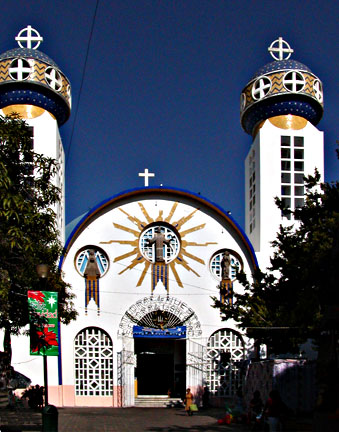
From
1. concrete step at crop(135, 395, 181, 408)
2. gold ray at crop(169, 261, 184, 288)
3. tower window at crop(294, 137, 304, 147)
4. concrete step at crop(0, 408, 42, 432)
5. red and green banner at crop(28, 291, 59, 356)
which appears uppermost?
tower window at crop(294, 137, 304, 147)

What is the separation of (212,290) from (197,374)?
3.83 metres

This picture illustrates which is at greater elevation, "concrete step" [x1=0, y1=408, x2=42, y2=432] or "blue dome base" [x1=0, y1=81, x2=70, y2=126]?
"blue dome base" [x1=0, y1=81, x2=70, y2=126]

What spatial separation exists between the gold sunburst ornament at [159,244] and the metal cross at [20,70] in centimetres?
760

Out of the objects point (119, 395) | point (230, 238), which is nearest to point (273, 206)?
point (230, 238)

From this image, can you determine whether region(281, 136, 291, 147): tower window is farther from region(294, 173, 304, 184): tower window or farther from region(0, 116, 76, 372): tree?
region(0, 116, 76, 372): tree

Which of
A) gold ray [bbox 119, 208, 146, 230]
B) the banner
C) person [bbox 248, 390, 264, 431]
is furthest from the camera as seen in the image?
gold ray [bbox 119, 208, 146, 230]

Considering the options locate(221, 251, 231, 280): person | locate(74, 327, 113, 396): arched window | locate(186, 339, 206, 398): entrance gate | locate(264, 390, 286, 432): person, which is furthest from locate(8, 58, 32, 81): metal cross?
locate(264, 390, 286, 432): person

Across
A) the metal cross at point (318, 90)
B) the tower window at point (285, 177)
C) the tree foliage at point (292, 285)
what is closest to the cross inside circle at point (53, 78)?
the tower window at point (285, 177)

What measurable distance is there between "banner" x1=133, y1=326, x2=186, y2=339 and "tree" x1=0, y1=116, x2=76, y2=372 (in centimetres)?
1493

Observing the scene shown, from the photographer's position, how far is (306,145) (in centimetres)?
3753

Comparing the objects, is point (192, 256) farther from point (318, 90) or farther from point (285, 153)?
point (318, 90)

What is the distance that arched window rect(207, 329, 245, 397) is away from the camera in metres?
34.6

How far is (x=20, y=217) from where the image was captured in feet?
54.3

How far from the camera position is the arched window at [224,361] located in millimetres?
34594
